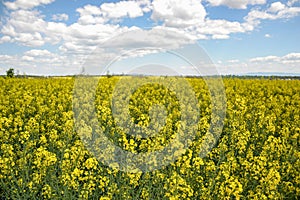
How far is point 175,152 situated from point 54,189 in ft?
5.89

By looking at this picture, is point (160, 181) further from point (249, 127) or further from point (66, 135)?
point (249, 127)

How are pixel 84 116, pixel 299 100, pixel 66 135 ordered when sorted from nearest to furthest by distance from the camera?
1. pixel 66 135
2. pixel 84 116
3. pixel 299 100

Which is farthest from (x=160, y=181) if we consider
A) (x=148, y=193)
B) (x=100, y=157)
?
(x=100, y=157)

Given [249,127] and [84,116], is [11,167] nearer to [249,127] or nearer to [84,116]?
[84,116]

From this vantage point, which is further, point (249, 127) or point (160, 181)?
point (249, 127)

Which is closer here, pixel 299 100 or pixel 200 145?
pixel 200 145

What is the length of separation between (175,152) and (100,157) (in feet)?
3.73

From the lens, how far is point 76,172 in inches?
183

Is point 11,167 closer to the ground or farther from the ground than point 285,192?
farther from the ground

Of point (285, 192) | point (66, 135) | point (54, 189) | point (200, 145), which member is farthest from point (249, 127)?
point (54, 189)

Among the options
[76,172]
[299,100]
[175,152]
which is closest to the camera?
[76,172]

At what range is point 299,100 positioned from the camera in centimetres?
1370

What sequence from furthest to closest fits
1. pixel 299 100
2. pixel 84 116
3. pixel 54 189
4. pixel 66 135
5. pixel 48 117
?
pixel 299 100, pixel 48 117, pixel 84 116, pixel 66 135, pixel 54 189

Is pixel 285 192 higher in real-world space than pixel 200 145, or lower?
lower
